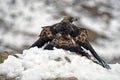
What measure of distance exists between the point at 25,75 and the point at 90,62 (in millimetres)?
1757

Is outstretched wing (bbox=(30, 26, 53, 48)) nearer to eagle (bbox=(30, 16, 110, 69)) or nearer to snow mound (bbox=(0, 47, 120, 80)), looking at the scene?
eagle (bbox=(30, 16, 110, 69))

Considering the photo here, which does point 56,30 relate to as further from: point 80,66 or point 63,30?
point 80,66

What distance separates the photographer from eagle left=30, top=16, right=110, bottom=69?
460 inches

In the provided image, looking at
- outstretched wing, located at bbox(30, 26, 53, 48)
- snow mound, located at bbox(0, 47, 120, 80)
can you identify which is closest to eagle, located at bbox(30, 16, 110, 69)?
outstretched wing, located at bbox(30, 26, 53, 48)

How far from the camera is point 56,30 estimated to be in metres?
12.0

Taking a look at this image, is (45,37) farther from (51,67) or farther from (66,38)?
(51,67)

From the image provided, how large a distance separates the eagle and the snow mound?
0.38 meters

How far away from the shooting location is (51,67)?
1036 cm

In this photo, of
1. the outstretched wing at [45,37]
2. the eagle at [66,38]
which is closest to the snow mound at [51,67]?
the eagle at [66,38]

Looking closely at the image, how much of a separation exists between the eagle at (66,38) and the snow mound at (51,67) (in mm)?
383

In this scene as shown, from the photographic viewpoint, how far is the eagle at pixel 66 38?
38.3 feet

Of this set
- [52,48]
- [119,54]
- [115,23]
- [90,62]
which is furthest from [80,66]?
[115,23]

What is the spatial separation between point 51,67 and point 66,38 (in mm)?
1642

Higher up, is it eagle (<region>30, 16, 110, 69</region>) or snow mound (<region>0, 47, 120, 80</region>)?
eagle (<region>30, 16, 110, 69</region>)
